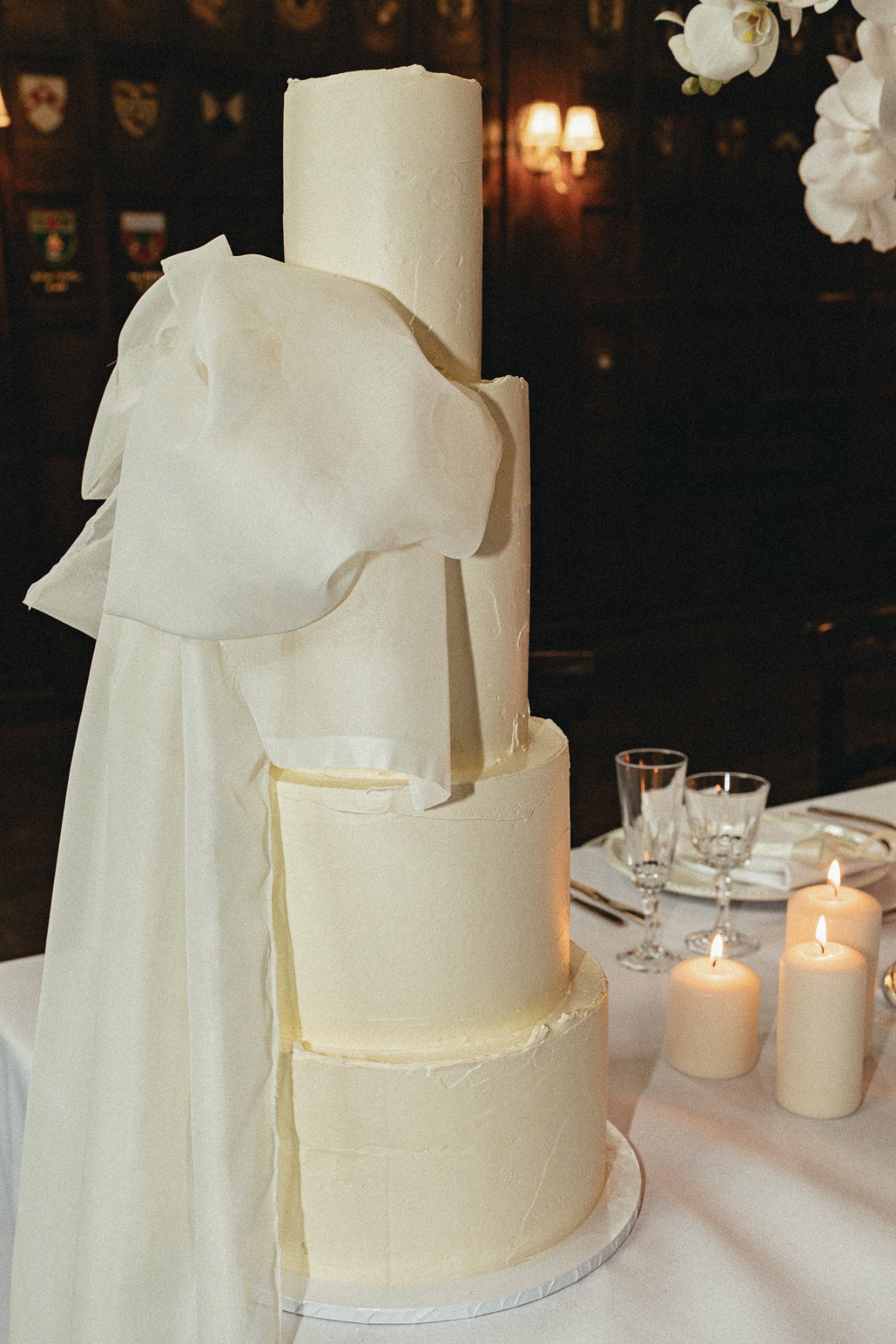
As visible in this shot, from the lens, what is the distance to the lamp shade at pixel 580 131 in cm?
510

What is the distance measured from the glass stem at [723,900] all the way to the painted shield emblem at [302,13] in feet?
13.7

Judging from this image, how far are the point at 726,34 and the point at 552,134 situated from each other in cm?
444

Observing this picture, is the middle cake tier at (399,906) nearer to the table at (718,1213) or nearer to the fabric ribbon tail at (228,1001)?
the fabric ribbon tail at (228,1001)

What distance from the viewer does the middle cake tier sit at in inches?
32.0

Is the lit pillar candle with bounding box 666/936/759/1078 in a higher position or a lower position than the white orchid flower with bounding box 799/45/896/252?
lower

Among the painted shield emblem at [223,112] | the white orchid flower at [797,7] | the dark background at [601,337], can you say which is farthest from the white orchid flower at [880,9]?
the painted shield emblem at [223,112]

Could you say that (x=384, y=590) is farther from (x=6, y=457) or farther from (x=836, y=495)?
(x=836, y=495)

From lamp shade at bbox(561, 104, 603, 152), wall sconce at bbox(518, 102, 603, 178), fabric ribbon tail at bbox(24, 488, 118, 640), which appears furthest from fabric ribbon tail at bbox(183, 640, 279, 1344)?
lamp shade at bbox(561, 104, 603, 152)

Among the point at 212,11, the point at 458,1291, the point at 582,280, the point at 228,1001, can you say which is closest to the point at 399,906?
the point at 228,1001

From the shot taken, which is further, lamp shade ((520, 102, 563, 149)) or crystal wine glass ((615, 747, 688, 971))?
lamp shade ((520, 102, 563, 149))

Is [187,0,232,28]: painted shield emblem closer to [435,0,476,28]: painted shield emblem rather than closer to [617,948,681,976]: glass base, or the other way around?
[435,0,476,28]: painted shield emblem

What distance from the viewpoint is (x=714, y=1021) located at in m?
1.09

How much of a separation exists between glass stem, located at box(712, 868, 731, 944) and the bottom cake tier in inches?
20.6

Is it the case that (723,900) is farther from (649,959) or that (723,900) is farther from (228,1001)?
(228,1001)
